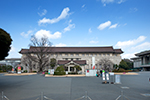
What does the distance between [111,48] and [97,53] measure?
824cm

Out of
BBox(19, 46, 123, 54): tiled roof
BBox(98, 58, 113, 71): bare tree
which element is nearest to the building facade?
BBox(19, 46, 123, 54): tiled roof

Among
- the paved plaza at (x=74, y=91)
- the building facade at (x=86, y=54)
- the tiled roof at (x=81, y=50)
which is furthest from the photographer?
the tiled roof at (x=81, y=50)

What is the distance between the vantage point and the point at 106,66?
5994 centimetres

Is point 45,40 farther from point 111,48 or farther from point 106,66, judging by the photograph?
point 111,48

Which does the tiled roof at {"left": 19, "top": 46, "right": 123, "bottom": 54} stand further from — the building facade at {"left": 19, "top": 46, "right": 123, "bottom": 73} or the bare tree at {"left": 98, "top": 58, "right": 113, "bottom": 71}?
the bare tree at {"left": 98, "top": 58, "right": 113, "bottom": 71}

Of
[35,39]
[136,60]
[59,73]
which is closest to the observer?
[59,73]

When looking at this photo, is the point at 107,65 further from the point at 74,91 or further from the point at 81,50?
the point at 74,91

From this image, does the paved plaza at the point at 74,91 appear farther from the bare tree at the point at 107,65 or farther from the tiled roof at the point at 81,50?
the tiled roof at the point at 81,50

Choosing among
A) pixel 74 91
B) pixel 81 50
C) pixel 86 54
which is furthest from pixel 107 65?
pixel 74 91

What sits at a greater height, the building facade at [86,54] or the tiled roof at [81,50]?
the tiled roof at [81,50]

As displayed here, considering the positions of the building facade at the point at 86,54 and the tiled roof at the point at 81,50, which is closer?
the building facade at the point at 86,54

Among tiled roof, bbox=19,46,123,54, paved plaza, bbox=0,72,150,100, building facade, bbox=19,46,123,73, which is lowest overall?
paved plaza, bbox=0,72,150,100

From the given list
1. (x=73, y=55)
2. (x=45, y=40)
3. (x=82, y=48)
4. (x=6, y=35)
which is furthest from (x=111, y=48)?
(x=6, y=35)

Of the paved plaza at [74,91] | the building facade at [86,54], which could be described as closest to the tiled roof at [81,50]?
the building facade at [86,54]
